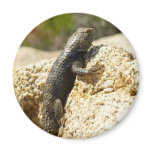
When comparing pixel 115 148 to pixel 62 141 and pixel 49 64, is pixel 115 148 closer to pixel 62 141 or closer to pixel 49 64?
pixel 62 141

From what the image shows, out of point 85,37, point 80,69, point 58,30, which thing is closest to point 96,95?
point 80,69

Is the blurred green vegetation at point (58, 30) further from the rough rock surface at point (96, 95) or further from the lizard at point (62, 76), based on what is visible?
the rough rock surface at point (96, 95)

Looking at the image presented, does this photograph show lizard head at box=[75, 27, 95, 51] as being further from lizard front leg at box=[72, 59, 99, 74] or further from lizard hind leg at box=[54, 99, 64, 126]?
lizard hind leg at box=[54, 99, 64, 126]

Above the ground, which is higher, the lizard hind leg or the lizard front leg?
the lizard front leg

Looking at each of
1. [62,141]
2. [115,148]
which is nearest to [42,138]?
[62,141]

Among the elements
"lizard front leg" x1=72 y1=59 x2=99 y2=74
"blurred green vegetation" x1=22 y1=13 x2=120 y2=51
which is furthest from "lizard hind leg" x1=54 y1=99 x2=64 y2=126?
"blurred green vegetation" x1=22 y1=13 x2=120 y2=51

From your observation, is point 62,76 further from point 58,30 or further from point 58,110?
point 58,30
